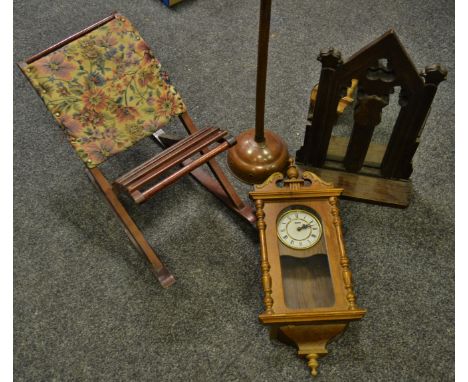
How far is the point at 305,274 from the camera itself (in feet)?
4.86

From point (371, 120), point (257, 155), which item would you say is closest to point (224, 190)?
point (257, 155)

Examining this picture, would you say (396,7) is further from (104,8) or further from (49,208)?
(49,208)

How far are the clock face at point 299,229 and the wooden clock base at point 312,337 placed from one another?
23 centimetres

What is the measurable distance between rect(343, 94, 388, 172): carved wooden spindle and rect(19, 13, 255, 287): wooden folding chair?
0.40m

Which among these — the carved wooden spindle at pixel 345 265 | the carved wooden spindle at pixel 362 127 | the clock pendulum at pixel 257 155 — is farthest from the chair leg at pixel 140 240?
the carved wooden spindle at pixel 362 127

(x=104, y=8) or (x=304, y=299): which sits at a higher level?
(x=104, y=8)

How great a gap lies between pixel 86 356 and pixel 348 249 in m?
0.92

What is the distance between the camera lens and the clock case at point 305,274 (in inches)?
54.9

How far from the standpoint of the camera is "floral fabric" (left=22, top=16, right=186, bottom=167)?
5.25ft

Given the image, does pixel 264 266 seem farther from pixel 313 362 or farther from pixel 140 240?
pixel 140 240

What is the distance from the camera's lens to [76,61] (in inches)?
63.8

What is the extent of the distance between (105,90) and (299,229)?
78 cm
